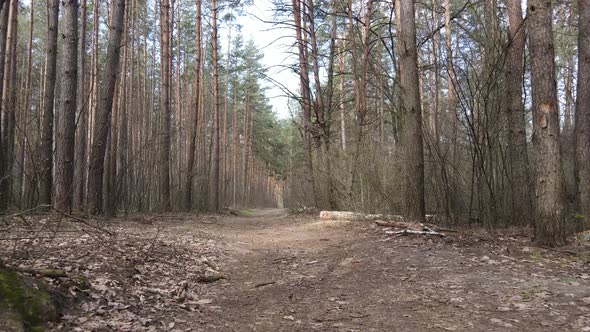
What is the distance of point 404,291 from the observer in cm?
Result: 386

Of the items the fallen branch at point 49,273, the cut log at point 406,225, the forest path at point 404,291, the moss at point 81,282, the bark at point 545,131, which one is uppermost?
the bark at point 545,131

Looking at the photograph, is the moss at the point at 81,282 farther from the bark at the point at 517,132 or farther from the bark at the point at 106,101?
the bark at the point at 517,132

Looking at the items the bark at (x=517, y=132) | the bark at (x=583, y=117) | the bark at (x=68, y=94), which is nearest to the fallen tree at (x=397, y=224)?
the bark at (x=517, y=132)

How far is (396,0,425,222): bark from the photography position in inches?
286

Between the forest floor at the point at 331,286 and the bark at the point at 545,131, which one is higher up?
the bark at the point at 545,131

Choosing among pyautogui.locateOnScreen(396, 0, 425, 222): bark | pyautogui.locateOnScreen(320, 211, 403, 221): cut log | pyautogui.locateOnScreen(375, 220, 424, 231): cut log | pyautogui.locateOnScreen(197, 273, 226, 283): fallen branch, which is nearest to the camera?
pyautogui.locateOnScreen(197, 273, 226, 283): fallen branch

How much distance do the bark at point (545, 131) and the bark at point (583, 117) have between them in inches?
141

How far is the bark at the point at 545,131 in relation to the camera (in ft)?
16.0

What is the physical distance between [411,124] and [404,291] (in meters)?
4.21

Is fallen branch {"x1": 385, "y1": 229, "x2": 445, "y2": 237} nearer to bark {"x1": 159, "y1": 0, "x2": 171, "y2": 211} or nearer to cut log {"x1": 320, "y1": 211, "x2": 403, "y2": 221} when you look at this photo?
cut log {"x1": 320, "y1": 211, "x2": 403, "y2": 221}

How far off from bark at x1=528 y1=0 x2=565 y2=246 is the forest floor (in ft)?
1.14

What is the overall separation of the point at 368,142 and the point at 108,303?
7.63 metres

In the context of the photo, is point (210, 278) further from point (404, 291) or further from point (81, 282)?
point (404, 291)

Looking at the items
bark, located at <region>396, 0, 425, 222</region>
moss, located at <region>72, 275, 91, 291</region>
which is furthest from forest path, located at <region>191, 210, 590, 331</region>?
bark, located at <region>396, 0, 425, 222</region>
